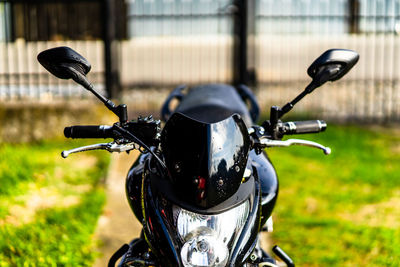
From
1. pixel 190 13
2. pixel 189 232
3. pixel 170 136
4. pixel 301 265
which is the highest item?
pixel 190 13

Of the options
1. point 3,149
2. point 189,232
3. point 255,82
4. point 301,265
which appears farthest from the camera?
point 255,82

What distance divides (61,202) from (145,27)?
4.18 meters

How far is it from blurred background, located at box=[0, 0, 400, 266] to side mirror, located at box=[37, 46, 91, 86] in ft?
8.78

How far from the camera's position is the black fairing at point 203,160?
192 cm

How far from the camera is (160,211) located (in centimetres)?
200

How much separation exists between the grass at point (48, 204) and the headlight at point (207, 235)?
1.81 meters

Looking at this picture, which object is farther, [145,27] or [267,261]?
[145,27]

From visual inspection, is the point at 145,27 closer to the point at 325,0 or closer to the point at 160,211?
the point at 325,0

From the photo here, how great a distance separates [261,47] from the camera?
841 cm

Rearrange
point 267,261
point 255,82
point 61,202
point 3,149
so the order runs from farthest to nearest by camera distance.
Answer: point 255,82, point 3,149, point 61,202, point 267,261

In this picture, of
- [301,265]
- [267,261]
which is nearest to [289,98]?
[301,265]

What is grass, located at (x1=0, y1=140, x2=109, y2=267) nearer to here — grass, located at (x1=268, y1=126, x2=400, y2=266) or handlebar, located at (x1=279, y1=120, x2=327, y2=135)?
grass, located at (x1=268, y1=126, x2=400, y2=266)

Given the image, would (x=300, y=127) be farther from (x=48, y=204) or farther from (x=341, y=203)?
(x=48, y=204)

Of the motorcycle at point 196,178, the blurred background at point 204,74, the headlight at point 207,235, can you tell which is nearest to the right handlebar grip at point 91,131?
the motorcycle at point 196,178
